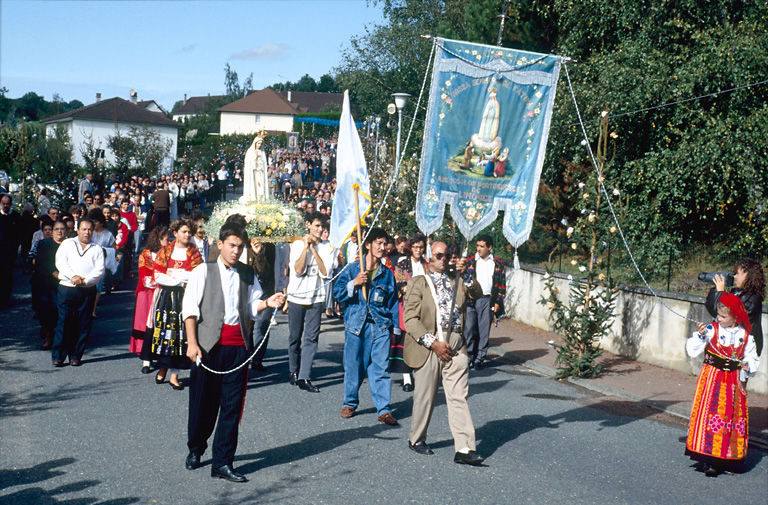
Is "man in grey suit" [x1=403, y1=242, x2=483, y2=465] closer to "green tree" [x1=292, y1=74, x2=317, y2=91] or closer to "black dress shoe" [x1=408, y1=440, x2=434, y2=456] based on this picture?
"black dress shoe" [x1=408, y1=440, x2=434, y2=456]

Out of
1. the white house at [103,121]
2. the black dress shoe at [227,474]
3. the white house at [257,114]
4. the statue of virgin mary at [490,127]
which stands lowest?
the black dress shoe at [227,474]

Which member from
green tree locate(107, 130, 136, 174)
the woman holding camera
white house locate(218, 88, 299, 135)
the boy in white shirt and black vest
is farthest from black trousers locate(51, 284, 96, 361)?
white house locate(218, 88, 299, 135)

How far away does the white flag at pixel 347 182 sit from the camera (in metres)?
8.91

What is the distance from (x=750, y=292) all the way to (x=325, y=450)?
14.4 ft

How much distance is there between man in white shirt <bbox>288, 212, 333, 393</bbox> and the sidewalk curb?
3850 millimetres

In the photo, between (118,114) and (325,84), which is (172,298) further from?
(325,84)

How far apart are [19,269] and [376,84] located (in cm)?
2765

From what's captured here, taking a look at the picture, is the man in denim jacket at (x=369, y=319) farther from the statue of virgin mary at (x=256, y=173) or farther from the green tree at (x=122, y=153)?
the green tree at (x=122, y=153)

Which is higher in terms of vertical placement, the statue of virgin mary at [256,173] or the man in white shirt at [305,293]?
the statue of virgin mary at [256,173]

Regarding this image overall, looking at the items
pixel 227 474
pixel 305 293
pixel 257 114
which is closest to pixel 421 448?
pixel 227 474

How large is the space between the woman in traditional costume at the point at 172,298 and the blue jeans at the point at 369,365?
182cm

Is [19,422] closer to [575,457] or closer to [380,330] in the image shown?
[380,330]

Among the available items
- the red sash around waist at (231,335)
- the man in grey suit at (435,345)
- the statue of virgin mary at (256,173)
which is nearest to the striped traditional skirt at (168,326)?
the red sash around waist at (231,335)

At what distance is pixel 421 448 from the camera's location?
7.61 meters
